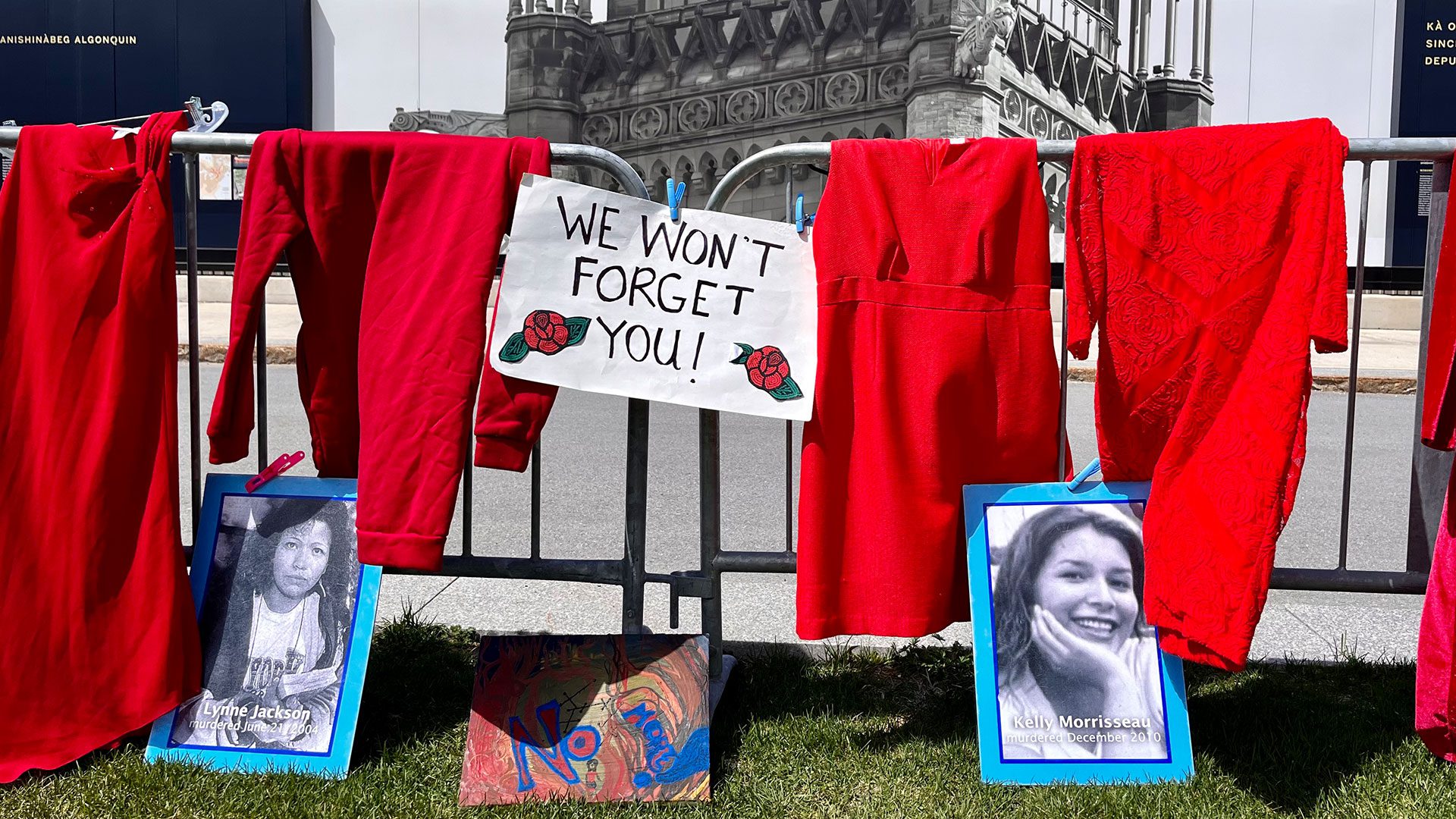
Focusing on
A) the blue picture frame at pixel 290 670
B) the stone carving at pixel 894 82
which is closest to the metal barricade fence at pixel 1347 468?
the blue picture frame at pixel 290 670

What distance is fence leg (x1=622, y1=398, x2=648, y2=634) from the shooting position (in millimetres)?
2998

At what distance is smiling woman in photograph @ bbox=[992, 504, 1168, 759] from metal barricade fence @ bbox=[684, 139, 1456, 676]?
0.25 m

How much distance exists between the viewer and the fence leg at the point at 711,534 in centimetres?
302

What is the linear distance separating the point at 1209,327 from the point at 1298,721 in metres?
1.16

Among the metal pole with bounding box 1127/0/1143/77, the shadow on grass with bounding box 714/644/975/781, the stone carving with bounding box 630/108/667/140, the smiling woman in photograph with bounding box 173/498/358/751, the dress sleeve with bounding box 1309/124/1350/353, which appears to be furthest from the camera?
the stone carving with bounding box 630/108/667/140

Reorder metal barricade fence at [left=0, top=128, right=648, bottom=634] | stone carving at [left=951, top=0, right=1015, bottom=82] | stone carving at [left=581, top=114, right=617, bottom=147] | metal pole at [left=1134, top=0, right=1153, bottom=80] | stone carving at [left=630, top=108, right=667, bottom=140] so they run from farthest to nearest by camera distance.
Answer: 1. stone carving at [left=581, top=114, right=617, bottom=147]
2. stone carving at [left=630, top=108, right=667, bottom=140]
3. metal pole at [left=1134, top=0, right=1153, bottom=80]
4. stone carving at [left=951, top=0, right=1015, bottom=82]
5. metal barricade fence at [left=0, top=128, right=648, bottom=634]

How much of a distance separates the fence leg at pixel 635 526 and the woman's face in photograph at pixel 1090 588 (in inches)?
41.9

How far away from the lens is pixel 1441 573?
2.69 m

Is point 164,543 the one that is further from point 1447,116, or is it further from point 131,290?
point 1447,116

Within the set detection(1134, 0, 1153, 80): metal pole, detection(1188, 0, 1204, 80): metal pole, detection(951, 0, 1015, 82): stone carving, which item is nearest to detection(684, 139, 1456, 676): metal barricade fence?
detection(951, 0, 1015, 82): stone carving

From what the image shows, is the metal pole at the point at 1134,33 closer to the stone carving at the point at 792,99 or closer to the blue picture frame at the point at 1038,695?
the stone carving at the point at 792,99

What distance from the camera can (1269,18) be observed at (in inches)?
723

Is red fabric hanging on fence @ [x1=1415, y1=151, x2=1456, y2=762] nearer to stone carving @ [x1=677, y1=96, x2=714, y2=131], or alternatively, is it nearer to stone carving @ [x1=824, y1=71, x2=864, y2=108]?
stone carving @ [x1=824, y1=71, x2=864, y2=108]

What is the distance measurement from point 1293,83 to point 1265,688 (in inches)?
721
